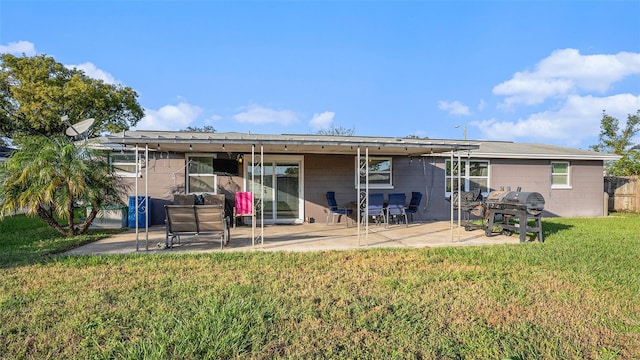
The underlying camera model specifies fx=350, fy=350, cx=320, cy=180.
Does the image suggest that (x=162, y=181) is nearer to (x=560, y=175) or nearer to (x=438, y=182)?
(x=438, y=182)

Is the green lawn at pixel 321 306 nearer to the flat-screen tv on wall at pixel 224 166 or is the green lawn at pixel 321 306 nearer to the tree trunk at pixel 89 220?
the tree trunk at pixel 89 220

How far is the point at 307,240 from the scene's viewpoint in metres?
7.64

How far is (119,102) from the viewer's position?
72.7 ft

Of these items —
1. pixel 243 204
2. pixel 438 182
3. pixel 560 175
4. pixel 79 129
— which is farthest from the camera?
pixel 560 175

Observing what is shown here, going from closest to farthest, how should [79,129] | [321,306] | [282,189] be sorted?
1. [321,306]
2. [79,129]
3. [282,189]

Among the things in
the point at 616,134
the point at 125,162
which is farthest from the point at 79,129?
the point at 616,134

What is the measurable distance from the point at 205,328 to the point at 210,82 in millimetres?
16730

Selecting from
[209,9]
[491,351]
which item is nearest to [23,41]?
[209,9]

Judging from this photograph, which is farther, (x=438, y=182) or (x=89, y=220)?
(x=438, y=182)

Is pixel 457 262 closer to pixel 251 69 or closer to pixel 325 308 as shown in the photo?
pixel 325 308

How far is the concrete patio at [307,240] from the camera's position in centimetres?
672

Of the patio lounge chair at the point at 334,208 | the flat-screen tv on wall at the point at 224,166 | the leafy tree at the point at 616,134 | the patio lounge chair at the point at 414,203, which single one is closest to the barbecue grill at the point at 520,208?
the patio lounge chair at the point at 414,203

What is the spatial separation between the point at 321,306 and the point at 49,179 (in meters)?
6.65

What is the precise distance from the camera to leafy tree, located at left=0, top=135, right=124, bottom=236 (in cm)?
707
